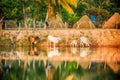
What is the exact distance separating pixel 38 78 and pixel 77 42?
17.7 m

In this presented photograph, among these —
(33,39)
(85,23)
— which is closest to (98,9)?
(85,23)

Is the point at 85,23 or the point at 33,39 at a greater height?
the point at 85,23

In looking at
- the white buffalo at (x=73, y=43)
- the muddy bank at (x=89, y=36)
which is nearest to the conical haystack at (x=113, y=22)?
the muddy bank at (x=89, y=36)

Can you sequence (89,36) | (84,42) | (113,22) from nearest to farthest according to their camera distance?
(84,42) → (89,36) → (113,22)

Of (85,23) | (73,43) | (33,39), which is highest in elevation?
(85,23)

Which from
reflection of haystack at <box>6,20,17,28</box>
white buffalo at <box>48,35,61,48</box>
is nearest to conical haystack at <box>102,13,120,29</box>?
white buffalo at <box>48,35,61,48</box>

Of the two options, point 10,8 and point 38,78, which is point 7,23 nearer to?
point 10,8

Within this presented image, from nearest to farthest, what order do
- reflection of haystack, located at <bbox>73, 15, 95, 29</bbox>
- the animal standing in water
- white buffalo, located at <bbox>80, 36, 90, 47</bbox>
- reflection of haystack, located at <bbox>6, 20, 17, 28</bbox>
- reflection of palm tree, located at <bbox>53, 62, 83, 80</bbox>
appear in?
reflection of palm tree, located at <bbox>53, 62, 83, 80</bbox>, white buffalo, located at <bbox>80, 36, 90, 47</bbox>, the animal standing in water, reflection of haystack, located at <bbox>73, 15, 95, 29</bbox>, reflection of haystack, located at <bbox>6, 20, 17, 28</bbox>

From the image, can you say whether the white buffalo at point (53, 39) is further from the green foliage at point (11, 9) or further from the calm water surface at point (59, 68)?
the calm water surface at point (59, 68)

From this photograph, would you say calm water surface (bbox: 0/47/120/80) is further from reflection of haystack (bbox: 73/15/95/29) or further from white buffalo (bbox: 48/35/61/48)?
reflection of haystack (bbox: 73/15/95/29)

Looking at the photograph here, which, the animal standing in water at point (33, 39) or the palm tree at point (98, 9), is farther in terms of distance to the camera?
the palm tree at point (98, 9)

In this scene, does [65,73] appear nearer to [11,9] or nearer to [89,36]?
[89,36]

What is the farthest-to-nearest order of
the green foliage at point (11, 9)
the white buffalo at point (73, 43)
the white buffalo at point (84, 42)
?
1. the green foliage at point (11, 9)
2. the white buffalo at point (73, 43)
3. the white buffalo at point (84, 42)

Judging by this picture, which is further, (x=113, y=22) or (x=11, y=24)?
(x=11, y=24)
